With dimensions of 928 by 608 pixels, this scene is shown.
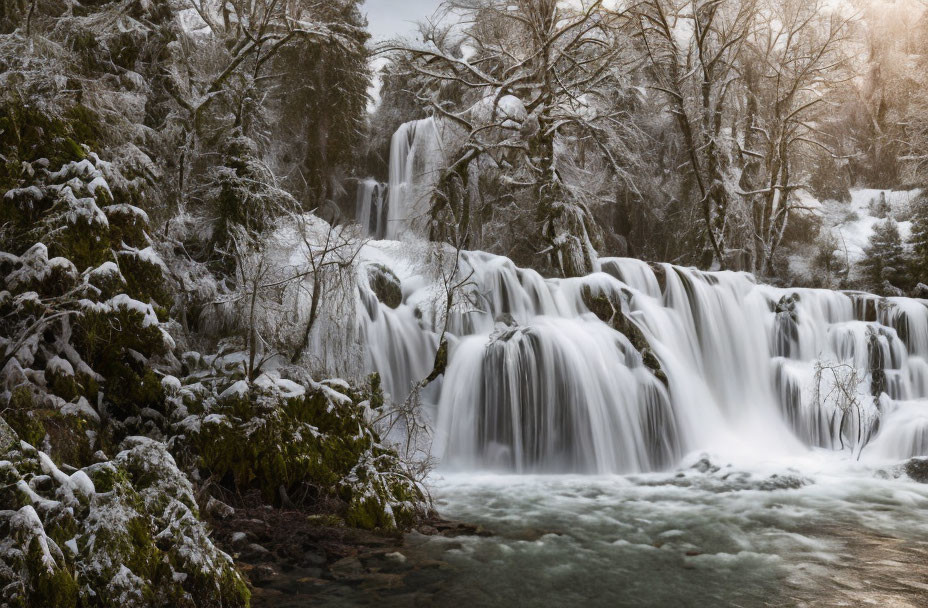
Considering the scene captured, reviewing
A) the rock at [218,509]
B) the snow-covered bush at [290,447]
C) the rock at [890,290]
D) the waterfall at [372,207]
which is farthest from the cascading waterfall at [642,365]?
the waterfall at [372,207]

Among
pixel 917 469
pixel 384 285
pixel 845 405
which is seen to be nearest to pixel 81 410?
pixel 384 285

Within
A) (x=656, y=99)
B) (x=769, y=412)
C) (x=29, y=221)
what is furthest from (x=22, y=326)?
(x=656, y=99)

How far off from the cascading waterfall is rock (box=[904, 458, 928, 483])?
1.13m

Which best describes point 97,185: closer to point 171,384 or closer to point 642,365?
point 171,384

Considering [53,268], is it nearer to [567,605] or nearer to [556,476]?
[567,605]

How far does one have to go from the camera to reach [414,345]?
10.6m

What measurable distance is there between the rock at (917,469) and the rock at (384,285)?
304 inches

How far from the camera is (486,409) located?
977 centimetres

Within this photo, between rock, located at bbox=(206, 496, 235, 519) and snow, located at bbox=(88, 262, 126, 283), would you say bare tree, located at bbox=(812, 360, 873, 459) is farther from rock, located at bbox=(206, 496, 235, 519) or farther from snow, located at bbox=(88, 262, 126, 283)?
snow, located at bbox=(88, 262, 126, 283)

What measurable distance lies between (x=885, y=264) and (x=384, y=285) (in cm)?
1408

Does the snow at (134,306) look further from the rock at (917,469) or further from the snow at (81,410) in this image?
the rock at (917,469)

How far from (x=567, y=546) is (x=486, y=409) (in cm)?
372

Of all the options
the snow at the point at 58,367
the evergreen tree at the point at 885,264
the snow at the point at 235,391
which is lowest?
the snow at the point at 235,391

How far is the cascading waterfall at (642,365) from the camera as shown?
977 cm
